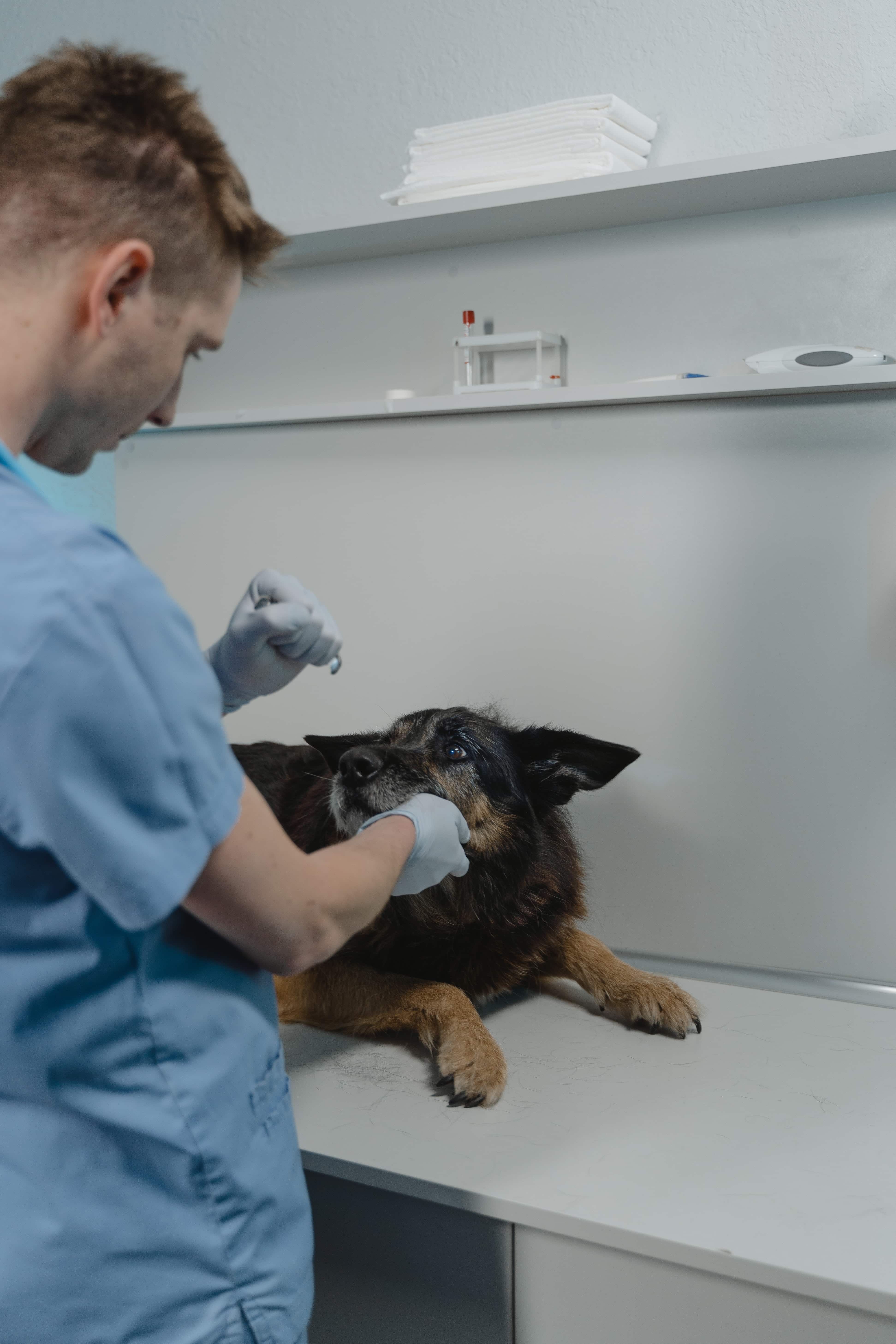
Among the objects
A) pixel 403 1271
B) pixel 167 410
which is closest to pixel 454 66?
pixel 167 410

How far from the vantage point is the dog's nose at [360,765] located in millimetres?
1375

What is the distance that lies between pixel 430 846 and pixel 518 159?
1078 mm

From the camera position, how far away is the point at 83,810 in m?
0.57

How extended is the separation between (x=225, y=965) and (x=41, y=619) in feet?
1.03

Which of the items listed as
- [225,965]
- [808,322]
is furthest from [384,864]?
[808,322]

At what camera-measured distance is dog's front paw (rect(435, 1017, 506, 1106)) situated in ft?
3.82

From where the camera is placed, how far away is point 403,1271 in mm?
1046

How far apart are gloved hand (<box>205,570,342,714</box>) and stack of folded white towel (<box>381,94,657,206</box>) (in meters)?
0.80

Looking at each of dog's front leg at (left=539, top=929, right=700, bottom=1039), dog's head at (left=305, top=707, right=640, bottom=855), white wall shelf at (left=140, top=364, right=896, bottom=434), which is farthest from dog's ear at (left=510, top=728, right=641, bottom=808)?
white wall shelf at (left=140, top=364, right=896, bottom=434)

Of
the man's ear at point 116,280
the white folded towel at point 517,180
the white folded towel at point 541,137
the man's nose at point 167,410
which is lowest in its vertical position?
the man's nose at point 167,410

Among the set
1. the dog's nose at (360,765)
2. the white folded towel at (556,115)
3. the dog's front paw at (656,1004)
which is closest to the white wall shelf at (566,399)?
the white folded towel at (556,115)

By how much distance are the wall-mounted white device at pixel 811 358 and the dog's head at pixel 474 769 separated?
2.00ft

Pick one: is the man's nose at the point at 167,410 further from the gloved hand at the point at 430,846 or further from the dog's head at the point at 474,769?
the dog's head at the point at 474,769

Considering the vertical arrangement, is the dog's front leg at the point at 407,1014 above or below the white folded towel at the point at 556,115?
below
